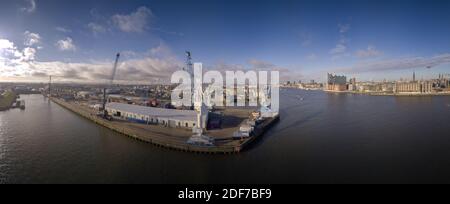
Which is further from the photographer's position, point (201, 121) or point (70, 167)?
point (201, 121)

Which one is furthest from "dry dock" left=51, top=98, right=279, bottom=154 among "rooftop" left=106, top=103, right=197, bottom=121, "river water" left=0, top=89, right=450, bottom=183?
"rooftop" left=106, top=103, right=197, bottom=121

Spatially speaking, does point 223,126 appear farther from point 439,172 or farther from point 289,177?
point 439,172

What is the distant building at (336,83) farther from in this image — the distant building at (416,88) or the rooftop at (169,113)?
the rooftop at (169,113)

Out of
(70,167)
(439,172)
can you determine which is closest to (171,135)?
(70,167)

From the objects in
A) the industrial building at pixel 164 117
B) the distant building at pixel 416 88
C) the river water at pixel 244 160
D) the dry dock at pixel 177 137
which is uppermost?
the distant building at pixel 416 88

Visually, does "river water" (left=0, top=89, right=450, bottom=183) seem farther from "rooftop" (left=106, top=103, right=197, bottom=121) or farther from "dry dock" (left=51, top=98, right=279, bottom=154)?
"rooftop" (left=106, top=103, right=197, bottom=121)

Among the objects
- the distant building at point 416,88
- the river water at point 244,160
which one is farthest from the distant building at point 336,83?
the river water at point 244,160
